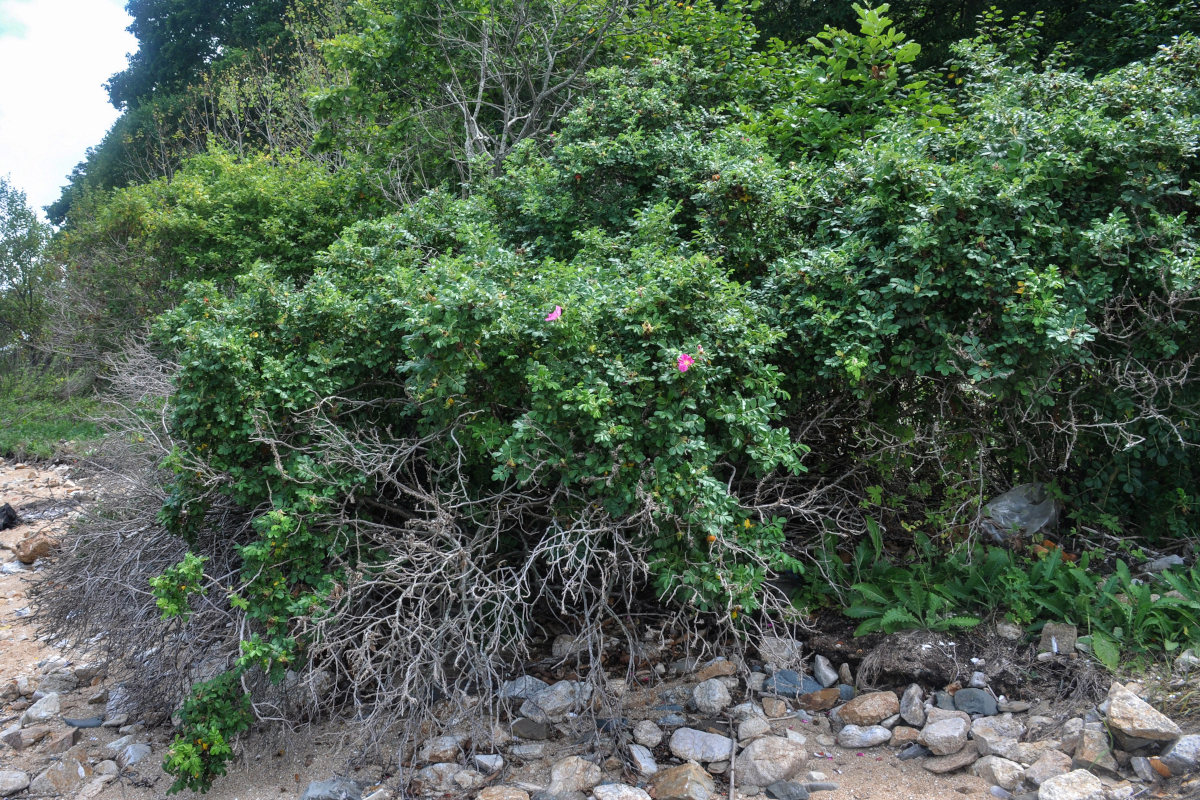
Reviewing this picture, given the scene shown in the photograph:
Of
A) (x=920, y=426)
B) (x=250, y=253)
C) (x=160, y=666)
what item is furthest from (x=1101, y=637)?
(x=250, y=253)

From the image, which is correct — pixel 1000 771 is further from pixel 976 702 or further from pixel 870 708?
pixel 870 708

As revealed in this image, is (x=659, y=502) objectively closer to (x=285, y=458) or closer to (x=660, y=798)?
(x=660, y=798)

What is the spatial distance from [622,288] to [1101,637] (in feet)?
8.26

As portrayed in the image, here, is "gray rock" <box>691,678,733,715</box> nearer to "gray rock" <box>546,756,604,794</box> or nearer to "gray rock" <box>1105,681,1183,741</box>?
"gray rock" <box>546,756,604,794</box>

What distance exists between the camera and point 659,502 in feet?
9.92

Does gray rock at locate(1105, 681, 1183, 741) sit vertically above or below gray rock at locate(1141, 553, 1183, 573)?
below

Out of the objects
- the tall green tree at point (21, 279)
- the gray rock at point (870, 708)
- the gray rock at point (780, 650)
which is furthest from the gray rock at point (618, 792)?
the tall green tree at point (21, 279)

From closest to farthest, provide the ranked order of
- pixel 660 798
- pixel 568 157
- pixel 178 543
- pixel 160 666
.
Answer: pixel 660 798 < pixel 160 666 < pixel 178 543 < pixel 568 157

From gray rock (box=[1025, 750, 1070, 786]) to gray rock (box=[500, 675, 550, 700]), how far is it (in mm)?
1969

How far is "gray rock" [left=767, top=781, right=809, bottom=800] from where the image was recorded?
3.01 meters

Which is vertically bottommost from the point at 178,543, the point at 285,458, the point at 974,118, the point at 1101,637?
the point at 1101,637

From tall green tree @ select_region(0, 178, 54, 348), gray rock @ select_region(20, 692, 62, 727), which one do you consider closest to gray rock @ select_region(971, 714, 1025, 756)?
gray rock @ select_region(20, 692, 62, 727)

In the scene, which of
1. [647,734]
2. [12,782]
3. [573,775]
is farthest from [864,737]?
[12,782]

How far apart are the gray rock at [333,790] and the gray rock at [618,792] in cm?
98
